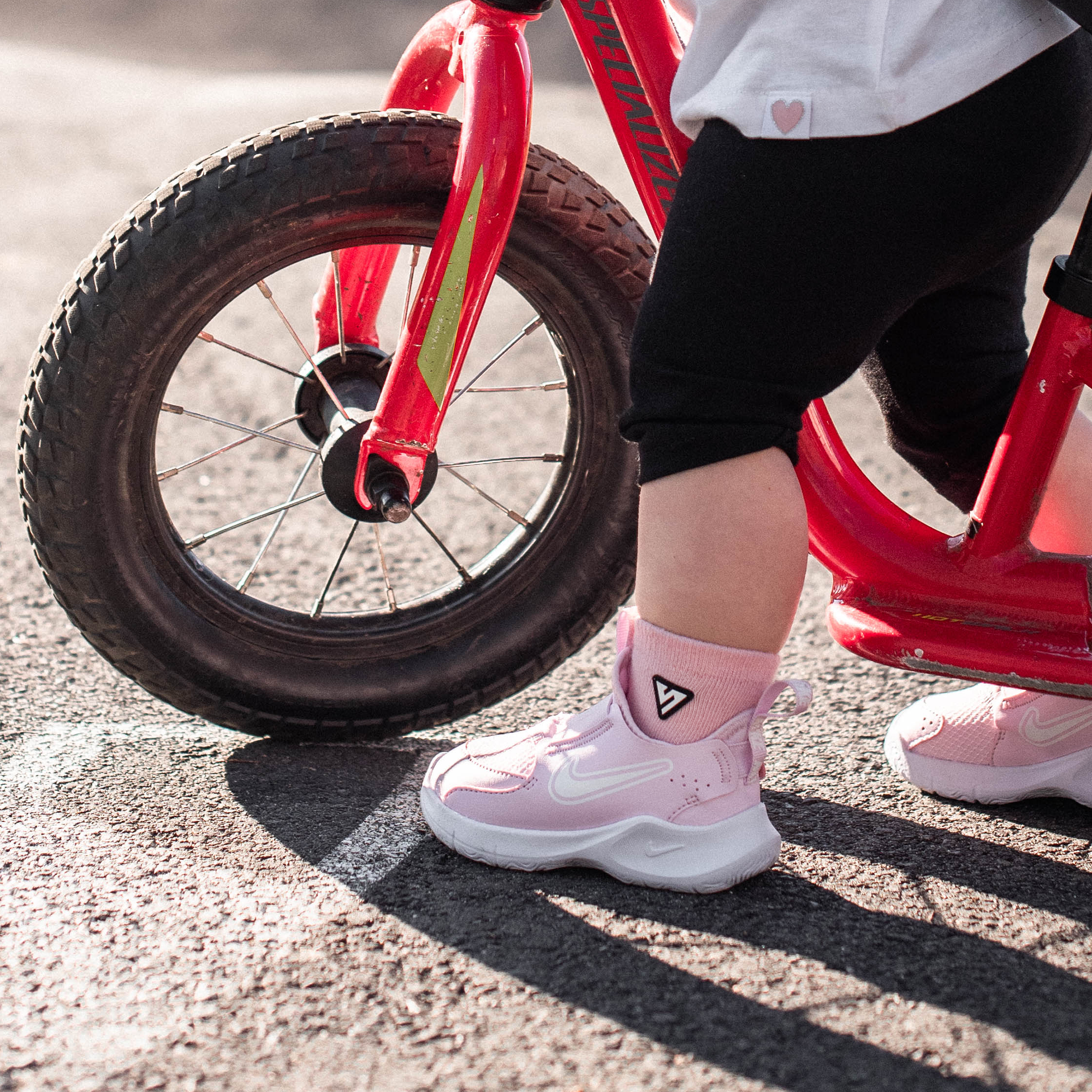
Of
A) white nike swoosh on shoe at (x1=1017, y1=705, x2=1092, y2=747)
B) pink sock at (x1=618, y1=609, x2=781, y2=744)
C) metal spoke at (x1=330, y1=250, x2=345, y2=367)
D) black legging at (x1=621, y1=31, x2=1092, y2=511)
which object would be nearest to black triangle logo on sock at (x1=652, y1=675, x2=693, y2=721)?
pink sock at (x1=618, y1=609, x2=781, y2=744)

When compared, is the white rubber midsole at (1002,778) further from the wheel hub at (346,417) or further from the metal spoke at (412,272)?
the metal spoke at (412,272)

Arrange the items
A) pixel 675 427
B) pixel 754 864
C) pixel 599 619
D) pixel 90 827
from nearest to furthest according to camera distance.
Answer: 1. pixel 675 427
2. pixel 754 864
3. pixel 90 827
4. pixel 599 619

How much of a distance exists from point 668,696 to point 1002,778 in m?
0.54

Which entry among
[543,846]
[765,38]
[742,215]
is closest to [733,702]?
[543,846]

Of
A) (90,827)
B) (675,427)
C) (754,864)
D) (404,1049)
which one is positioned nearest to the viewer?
(404,1049)

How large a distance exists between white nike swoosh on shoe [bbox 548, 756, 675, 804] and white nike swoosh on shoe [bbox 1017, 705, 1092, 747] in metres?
0.53

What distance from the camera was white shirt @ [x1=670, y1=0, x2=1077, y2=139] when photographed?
3.80 ft

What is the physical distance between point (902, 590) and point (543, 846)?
1.75ft

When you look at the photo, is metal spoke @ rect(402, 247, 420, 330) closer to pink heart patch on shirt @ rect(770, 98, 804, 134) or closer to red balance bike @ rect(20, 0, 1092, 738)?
red balance bike @ rect(20, 0, 1092, 738)

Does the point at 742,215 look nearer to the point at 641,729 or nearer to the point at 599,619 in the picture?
the point at 641,729

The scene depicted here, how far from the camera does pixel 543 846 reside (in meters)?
1.43

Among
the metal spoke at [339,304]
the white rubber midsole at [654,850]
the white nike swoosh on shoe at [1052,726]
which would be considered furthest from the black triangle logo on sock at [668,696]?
the metal spoke at [339,304]

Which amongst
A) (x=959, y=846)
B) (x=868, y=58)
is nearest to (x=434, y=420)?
(x=868, y=58)

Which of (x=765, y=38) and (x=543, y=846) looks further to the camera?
(x=543, y=846)
